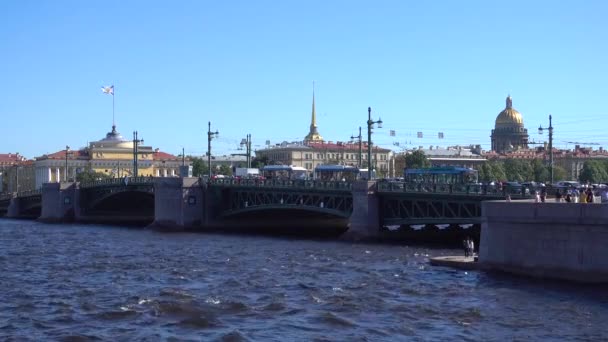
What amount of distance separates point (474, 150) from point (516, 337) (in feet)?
560

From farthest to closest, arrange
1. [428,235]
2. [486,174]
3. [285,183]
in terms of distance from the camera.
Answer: [486,174], [285,183], [428,235]

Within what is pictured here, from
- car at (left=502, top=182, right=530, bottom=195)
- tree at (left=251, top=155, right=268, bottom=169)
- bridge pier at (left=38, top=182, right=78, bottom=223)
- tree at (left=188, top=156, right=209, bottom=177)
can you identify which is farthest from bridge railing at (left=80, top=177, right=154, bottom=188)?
tree at (left=188, top=156, right=209, bottom=177)

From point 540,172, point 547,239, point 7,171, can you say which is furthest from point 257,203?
point 7,171

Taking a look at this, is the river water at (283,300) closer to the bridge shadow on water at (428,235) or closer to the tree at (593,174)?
the bridge shadow on water at (428,235)

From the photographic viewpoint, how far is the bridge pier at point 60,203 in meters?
92.1

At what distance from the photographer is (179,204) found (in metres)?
73.8

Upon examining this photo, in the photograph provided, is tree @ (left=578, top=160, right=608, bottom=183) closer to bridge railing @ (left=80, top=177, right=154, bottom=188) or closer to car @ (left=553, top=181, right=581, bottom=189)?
car @ (left=553, top=181, right=581, bottom=189)

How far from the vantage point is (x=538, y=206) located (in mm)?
34969

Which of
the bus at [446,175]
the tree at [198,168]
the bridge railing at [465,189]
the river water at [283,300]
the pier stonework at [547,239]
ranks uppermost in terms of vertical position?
the tree at [198,168]

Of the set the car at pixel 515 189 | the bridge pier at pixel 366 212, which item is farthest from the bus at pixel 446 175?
the car at pixel 515 189

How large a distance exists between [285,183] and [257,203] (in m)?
5.31

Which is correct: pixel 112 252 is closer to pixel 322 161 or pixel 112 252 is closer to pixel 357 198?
pixel 357 198

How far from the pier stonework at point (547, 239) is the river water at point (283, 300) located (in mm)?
670

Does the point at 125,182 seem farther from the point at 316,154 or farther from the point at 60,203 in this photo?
the point at 316,154
